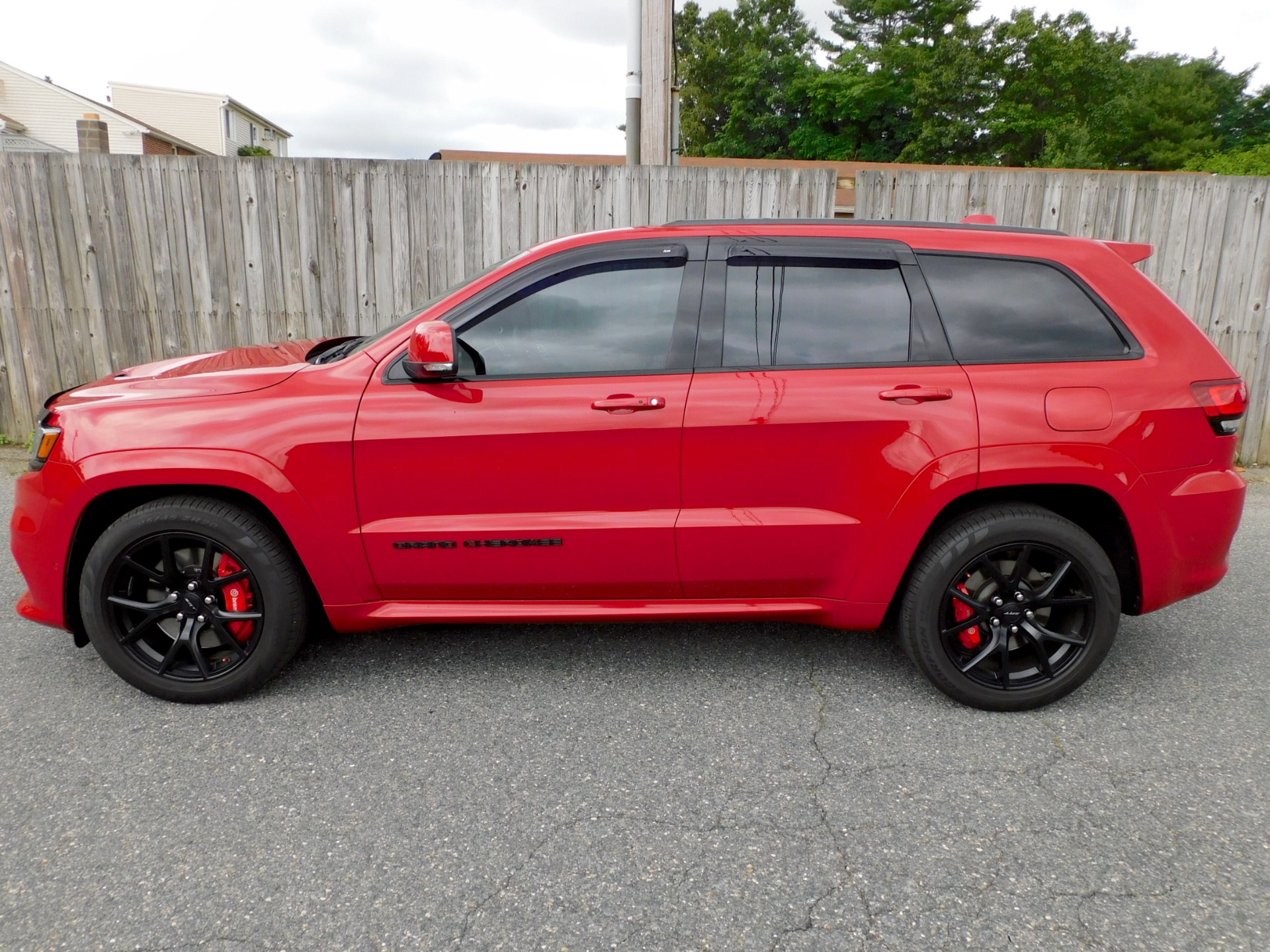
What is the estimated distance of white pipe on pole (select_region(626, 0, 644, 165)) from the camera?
6523mm

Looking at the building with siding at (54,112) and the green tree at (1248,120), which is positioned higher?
the green tree at (1248,120)

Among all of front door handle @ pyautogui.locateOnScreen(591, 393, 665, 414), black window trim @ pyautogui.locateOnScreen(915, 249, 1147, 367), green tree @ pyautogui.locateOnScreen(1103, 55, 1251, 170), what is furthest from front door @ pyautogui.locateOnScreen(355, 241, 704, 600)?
green tree @ pyautogui.locateOnScreen(1103, 55, 1251, 170)

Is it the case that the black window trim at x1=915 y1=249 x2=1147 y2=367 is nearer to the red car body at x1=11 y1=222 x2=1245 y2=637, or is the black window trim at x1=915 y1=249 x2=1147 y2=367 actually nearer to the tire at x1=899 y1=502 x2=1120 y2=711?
the red car body at x1=11 y1=222 x2=1245 y2=637

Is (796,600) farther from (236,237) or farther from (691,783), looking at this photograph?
(236,237)

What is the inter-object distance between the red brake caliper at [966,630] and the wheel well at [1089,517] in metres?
0.20

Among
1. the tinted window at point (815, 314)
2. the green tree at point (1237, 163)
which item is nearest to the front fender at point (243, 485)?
the tinted window at point (815, 314)

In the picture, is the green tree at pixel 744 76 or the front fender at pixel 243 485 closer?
the front fender at pixel 243 485

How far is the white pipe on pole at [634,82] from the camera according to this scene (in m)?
6.52

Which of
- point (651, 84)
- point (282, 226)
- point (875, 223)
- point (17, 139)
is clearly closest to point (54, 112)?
point (17, 139)

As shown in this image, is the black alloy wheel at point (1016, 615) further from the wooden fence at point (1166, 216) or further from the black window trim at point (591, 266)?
the wooden fence at point (1166, 216)

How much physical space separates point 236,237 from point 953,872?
21.1ft

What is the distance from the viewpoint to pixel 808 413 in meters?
3.04

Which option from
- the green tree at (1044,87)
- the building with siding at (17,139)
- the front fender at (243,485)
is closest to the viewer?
the front fender at (243,485)

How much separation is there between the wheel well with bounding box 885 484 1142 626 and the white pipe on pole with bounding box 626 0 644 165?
448cm
